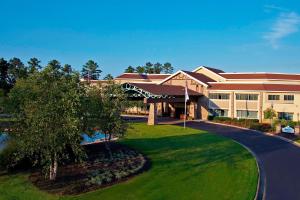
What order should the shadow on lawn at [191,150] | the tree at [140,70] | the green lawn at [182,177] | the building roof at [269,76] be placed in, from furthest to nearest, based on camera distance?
1. the tree at [140,70]
2. the building roof at [269,76]
3. the shadow on lawn at [191,150]
4. the green lawn at [182,177]

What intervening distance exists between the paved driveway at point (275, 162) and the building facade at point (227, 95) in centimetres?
1286

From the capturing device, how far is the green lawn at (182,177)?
18078mm

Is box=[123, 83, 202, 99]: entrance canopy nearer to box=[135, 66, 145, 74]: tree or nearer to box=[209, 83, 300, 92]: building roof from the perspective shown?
box=[209, 83, 300, 92]: building roof

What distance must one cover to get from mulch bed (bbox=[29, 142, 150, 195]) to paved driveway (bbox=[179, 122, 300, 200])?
913 centimetres

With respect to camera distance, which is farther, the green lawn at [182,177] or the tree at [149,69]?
the tree at [149,69]

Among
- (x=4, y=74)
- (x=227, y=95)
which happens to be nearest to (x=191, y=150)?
(x=227, y=95)

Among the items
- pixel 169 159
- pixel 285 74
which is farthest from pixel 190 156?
pixel 285 74

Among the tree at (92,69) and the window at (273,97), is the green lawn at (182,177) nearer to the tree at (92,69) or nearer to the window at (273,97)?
the window at (273,97)

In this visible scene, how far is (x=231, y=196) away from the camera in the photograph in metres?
18.3

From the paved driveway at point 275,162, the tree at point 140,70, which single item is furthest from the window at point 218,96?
the tree at point 140,70

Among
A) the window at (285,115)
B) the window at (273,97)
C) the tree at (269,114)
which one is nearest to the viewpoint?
the tree at (269,114)

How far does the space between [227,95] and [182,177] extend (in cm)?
3999

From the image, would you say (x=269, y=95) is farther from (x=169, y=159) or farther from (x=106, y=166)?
(x=106, y=166)

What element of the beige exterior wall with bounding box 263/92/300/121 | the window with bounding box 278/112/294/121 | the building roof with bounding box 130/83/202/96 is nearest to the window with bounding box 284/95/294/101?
the beige exterior wall with bounding box 263/92/300/121
